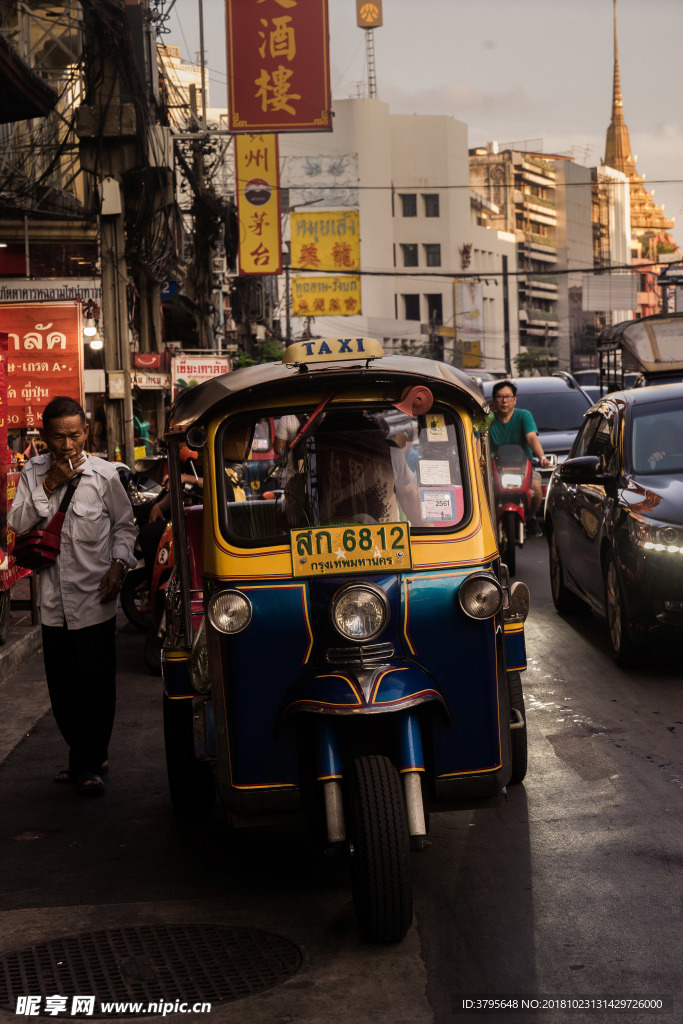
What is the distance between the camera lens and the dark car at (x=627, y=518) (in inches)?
331

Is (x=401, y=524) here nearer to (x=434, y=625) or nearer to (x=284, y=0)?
(x=434, y=625)

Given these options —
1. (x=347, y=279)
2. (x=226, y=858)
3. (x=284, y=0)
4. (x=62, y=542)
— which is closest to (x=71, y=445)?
(x=62, y=542)

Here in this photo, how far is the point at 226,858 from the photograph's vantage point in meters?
5.52

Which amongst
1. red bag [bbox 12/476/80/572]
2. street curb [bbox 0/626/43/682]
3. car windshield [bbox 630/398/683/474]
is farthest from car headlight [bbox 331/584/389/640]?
street curb [bbox 0/626/43/682]

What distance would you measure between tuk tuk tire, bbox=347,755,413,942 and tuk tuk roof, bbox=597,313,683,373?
14646 millimetres

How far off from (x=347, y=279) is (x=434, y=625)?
64007 mm

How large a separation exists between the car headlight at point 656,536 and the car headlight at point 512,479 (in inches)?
169

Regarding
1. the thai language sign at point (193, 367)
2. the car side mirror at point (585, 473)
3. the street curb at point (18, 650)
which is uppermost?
the thai language sign at point (193, 367)

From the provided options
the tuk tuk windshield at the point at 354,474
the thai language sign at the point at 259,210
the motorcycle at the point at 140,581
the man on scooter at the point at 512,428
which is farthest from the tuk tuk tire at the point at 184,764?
the thai language sign at the point at 259,210

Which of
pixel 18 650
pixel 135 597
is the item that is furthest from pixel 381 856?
pixel 135 597

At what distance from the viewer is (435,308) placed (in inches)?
4688

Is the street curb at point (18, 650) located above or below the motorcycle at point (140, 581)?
below

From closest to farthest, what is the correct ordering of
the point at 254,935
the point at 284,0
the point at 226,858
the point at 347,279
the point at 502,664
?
the point at 254,935 < the point at 502,664 < the point at 226,858 < the point at 284,0 < the point at 347,279

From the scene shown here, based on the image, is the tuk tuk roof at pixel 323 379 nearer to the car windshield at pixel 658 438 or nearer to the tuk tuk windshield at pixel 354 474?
the tuk tuk windshield at pixel 354 474
